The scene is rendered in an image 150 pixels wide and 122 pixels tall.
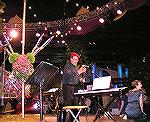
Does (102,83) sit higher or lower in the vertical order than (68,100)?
higher

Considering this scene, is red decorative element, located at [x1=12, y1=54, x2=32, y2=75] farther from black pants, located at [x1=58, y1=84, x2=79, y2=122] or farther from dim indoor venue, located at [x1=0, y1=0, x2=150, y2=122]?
black pants, located at [x1=58, y1=84, x2=79, y2=122]

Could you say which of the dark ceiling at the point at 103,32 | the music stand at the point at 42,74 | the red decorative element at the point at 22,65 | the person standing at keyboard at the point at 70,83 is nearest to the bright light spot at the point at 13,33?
the dark ceiling at the point at 103,32

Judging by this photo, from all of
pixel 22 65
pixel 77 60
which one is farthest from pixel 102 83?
pixel 22 65

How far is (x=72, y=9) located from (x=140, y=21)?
3.30 m

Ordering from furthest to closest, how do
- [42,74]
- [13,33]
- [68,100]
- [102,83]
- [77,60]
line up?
1. [13,33]
2. [102,83]
3. [77,60]
4. [68,100]
5. [42,74]

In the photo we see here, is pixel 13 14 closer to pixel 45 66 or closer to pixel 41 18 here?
pixel 41 18

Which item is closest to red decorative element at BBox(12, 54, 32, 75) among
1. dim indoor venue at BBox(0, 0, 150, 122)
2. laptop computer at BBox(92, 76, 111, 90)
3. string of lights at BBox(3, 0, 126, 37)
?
dim indoor venue at BBox(0, 0, 150, 122)

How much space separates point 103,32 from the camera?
15672mm

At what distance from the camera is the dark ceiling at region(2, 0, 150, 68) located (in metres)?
13.0

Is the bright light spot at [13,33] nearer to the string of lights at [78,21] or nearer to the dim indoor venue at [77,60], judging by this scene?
the dim indoor venue at [77,60]

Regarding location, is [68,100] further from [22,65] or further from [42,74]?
[42,74]

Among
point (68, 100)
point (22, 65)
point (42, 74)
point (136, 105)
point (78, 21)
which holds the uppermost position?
point (78, 21)

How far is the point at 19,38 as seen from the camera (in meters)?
13.8

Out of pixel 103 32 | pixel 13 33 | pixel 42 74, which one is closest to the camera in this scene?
pixel 42 74
